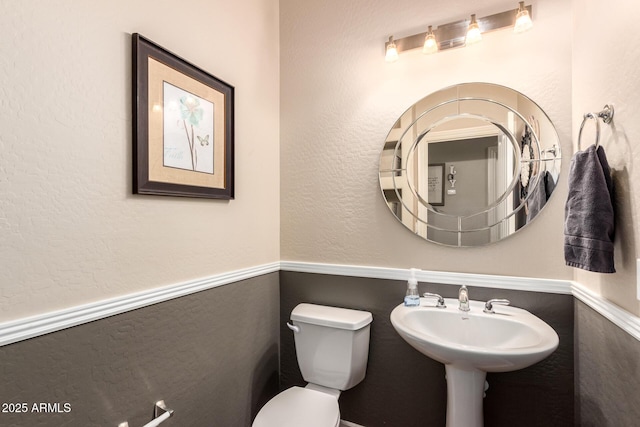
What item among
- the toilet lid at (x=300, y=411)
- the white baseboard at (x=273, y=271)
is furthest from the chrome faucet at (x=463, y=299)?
the toilet lid at (x=300, y=411)

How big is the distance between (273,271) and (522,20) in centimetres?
172

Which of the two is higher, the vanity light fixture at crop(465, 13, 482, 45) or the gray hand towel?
the vanity light fixture at crop(465, 13, 482, 45)

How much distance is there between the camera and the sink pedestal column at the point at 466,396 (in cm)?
127

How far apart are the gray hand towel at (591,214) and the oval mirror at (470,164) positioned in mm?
329

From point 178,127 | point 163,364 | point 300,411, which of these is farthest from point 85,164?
point 300,411

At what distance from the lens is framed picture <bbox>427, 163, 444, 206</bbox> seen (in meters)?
1.62

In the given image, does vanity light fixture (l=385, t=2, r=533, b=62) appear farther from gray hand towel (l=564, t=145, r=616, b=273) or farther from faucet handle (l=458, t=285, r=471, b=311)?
faucet handle (l=458, t=285, r=471, b=311)

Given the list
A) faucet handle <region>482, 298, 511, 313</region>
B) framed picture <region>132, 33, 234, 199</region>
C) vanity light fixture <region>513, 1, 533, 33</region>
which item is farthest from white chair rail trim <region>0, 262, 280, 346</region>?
vanity light fixture <region>513, 1, 533, 33</region>

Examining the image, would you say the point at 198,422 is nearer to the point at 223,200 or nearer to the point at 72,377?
the point at 72,377

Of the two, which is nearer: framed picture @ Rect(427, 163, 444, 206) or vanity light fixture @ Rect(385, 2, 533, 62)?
vanity light fixture @ Rect(385, 2, 533, 62)

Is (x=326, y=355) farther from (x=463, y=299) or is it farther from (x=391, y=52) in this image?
(x=391, y=52)

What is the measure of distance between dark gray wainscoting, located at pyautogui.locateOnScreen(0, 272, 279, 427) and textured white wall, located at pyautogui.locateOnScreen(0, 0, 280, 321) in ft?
0.41

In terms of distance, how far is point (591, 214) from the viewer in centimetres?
105

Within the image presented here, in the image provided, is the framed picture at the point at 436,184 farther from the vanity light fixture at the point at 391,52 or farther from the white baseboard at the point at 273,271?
the vanity light fixture at the point at 391,52
